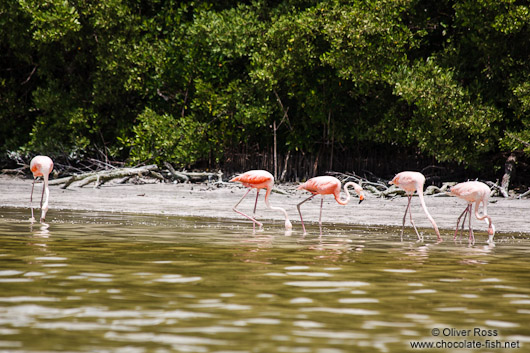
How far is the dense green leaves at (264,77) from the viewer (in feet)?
63.0

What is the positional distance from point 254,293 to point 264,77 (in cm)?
1572

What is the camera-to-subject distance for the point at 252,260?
8.16 meters

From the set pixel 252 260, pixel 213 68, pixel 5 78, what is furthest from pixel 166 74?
pixel 252 260

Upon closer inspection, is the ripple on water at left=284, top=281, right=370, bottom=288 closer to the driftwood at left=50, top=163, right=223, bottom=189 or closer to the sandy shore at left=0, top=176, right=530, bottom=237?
the sandy shore at left=0, top=176, right=530, bottom=237

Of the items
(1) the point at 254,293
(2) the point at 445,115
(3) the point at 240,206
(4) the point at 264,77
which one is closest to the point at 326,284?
(1) the point at 254,293

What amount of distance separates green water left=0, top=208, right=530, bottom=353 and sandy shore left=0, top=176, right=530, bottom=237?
10.3ft

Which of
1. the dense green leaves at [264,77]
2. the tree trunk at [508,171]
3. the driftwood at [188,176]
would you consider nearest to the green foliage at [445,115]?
the dense green leaves at [264,77]

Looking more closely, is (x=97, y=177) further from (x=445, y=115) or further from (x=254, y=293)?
(x=254, y=293)

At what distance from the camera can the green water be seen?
4.69 metres

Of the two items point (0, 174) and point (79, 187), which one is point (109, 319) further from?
point (0, 174)

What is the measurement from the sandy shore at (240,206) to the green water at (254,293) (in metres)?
3.13

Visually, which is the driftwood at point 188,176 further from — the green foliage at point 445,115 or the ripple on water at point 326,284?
the ripple on water at point 326,284

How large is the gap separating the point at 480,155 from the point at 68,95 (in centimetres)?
1286

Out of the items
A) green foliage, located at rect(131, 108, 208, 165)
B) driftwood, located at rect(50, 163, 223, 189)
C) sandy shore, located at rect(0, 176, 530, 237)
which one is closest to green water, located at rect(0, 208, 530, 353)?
sandy shore, located at rect(0, 176, 530, 237)
